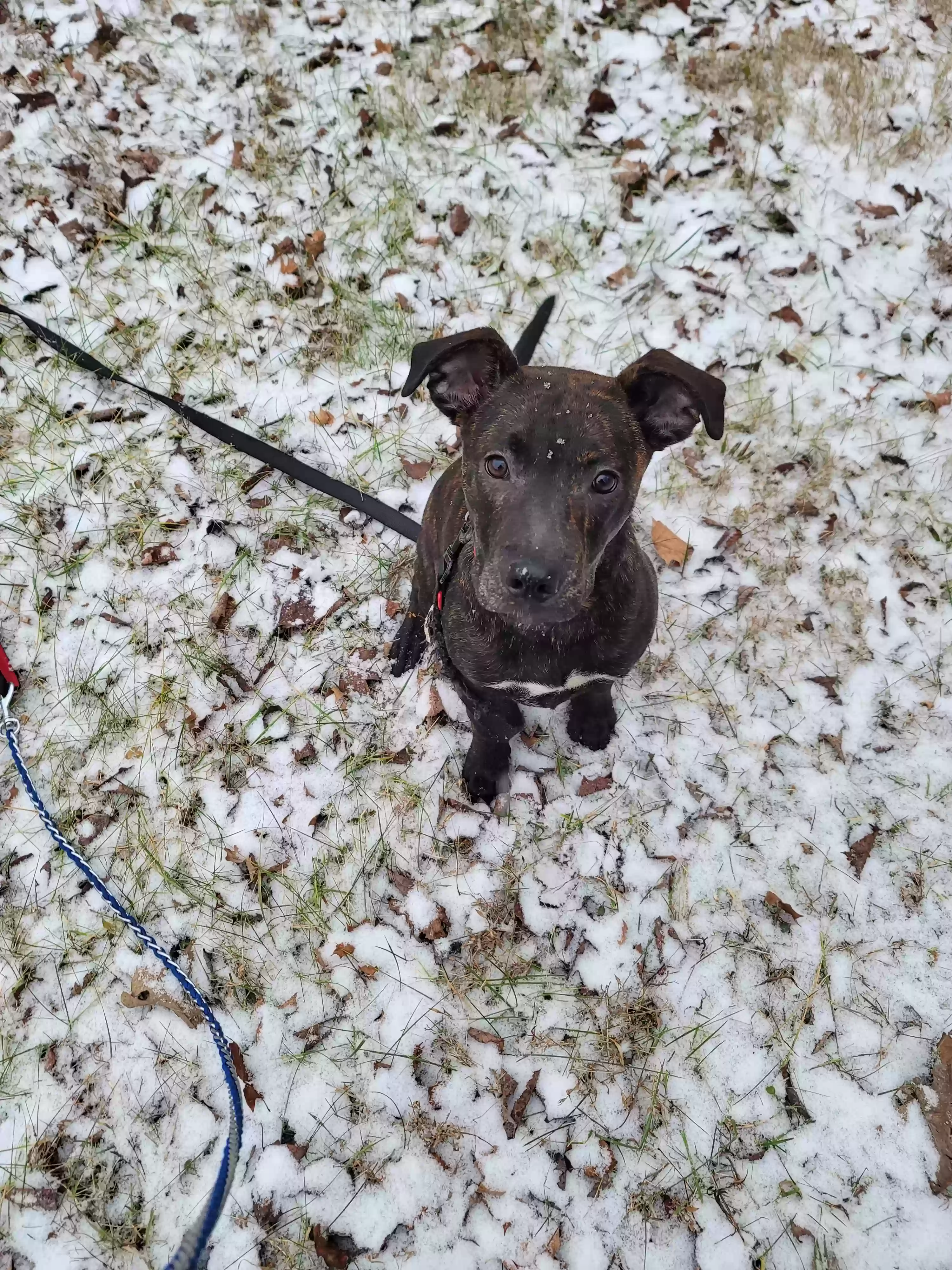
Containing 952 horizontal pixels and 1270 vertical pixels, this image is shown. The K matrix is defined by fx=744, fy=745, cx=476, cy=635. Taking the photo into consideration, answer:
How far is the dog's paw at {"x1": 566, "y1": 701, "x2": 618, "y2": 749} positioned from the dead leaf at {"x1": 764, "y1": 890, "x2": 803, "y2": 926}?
95cm

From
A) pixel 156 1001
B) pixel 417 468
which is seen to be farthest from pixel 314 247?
pixel 156 1001

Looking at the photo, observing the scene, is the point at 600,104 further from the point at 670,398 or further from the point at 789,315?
the point at 670,398

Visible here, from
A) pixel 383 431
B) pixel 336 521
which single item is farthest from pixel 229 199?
pixel 336 521

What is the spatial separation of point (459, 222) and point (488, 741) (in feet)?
11.8

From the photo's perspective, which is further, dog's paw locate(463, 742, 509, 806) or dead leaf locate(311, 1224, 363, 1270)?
dog's paw locate(463, 742, 509, 806)

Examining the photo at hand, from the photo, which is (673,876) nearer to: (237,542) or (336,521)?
(336,521)

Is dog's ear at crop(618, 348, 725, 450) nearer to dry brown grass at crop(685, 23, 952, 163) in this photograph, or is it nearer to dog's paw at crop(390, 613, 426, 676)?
dog's paw at crop(390, 613, 426, 676)

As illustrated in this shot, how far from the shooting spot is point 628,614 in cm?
275

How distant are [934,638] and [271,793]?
3.35 meters

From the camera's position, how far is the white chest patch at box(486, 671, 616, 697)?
2760 mm

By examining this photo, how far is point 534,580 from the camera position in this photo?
2191 millimetres

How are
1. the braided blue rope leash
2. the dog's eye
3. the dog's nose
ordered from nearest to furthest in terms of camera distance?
1. the braided blue rope leash
2. the dog's nose
3. the dog's eye

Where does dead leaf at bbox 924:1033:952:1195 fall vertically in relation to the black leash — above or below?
below

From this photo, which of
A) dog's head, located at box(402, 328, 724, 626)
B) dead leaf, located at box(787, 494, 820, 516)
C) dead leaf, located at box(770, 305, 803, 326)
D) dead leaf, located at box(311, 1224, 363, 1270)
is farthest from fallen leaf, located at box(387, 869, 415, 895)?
dead leaf, located at box(770, 305, 803, 326)
